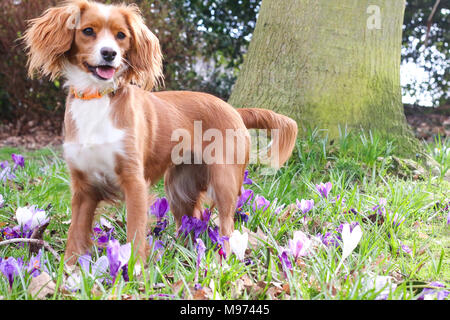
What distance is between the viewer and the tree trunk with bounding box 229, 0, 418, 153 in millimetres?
4344

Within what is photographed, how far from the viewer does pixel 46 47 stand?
2.51 metres

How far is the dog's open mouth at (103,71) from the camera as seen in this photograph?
241 cm

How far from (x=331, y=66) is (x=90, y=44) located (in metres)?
2.50

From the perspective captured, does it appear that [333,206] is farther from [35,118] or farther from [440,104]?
[440,104]

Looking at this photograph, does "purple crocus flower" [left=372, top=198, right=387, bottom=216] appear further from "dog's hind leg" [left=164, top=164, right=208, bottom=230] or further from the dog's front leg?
the dog's front leg

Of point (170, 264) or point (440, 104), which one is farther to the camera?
point (440, 104)

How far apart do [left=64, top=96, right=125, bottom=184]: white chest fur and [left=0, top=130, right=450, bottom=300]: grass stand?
1.57 ft

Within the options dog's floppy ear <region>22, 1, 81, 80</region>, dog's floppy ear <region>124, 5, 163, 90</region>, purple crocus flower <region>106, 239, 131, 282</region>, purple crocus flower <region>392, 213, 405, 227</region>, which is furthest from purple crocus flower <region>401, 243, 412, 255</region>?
dog's floppy ear <region>22, 1, 81, 80</region>

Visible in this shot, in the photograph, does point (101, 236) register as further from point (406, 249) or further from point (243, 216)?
point (406, 249)

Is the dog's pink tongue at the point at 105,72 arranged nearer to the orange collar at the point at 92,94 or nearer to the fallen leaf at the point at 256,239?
the orange collar at the point at 92,94

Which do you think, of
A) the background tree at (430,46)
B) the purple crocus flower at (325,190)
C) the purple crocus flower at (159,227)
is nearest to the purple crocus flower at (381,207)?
the purple crocus flower at (325,190)
